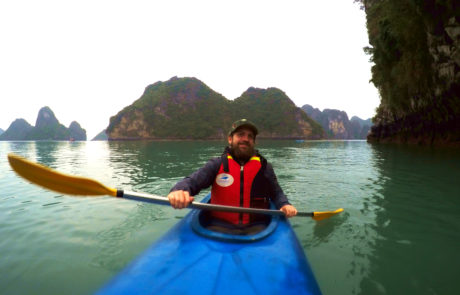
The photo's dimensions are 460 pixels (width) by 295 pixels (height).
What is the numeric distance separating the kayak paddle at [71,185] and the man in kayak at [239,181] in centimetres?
33

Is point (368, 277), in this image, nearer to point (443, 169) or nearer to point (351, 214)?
point (351, 214)

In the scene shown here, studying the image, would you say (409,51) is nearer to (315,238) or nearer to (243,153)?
(315,238)

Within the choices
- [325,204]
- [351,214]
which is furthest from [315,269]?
[325,204]

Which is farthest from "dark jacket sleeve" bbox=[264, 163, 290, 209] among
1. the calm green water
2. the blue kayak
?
the calm green water

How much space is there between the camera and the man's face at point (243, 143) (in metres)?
3.36

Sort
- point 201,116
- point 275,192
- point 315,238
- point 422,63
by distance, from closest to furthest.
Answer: point 275,192, point 315,238, point 422,63, point 201,116

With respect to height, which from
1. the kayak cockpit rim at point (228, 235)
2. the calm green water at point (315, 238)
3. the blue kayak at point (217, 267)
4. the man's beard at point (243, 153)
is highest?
the man's beard at point (243, 153)

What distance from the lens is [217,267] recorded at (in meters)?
2.02

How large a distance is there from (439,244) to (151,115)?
152m

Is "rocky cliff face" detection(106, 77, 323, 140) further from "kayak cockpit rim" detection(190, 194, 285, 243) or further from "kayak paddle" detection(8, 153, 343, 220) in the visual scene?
"kayak cockpit rim" detection(190, 194, 285, 243)

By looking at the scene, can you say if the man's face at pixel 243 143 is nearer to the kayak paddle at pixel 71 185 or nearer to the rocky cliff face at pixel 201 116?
the kayak paddle at pixel 71 185

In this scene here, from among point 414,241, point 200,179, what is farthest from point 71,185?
point 414,241

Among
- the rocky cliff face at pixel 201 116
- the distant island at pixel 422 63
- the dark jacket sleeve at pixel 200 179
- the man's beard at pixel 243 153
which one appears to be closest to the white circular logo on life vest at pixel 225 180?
the dark jacket sleeve at pixel 200 179

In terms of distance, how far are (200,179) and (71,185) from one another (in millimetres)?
1654
